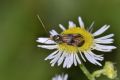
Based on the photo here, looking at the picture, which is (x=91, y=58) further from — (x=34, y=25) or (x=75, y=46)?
(x=34, y=25)

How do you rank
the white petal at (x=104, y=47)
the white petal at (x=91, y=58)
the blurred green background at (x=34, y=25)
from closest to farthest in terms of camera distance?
1. the white petal at (x=91, y=58)
2. the white petal at (x=104, y=47)
3. the blurred green background at (x=34, y=25)

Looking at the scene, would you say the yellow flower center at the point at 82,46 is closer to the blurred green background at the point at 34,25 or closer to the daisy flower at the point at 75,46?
the daisy flower at the point at 75,46

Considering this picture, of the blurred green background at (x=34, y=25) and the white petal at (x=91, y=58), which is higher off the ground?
the blurred green background at (x=34, y=25)

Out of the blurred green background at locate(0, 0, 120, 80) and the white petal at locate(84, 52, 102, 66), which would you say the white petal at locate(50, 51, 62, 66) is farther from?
the blurred green background at locate(0, 0, 120, 80)

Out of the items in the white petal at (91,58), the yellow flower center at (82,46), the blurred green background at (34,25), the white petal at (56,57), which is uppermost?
the blurred green background at (34,25)

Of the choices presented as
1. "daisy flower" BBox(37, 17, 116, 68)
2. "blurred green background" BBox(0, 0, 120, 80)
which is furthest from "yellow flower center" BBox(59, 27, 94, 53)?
"blurred green background" BBox(0, 0, 120, 80)

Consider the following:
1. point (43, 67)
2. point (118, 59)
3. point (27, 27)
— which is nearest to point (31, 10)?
point (27, 27)

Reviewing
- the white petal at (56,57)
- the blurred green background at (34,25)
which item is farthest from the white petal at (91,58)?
the blurred green background at (34,25)
